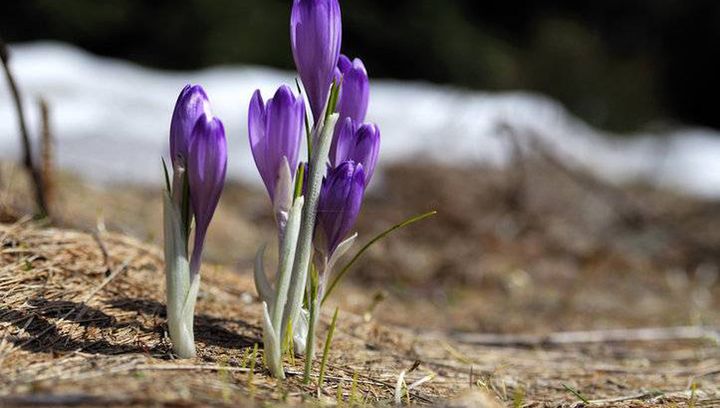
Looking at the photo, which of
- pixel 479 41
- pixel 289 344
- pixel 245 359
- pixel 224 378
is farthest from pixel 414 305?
pixel 479 41

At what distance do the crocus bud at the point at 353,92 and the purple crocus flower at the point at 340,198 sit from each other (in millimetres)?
151

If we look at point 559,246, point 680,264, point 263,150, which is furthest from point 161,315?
point 680,264

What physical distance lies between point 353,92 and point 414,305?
5.71 ft

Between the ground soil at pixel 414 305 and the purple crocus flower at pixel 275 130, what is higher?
the purple crocus flower at pixel 275 130

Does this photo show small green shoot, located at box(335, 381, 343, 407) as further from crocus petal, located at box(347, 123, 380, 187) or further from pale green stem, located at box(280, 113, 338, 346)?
crocus petal, located at box(347, 123, 380, 187)

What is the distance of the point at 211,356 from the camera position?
1.73 metres

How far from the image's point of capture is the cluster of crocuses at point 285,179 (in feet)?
5.46

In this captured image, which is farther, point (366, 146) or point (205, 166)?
point (366, 146)

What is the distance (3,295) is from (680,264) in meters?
3.96

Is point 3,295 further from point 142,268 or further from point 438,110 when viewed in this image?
point 438,110

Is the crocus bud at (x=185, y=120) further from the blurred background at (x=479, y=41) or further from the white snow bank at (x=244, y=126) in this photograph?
the blurred background at (x=479, y=41)

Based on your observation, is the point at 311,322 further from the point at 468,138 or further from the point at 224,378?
the point at 468,138

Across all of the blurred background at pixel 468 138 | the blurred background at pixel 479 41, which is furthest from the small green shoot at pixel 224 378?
the blurred background at pixel 479 41

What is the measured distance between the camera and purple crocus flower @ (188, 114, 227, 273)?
65.1 inches
